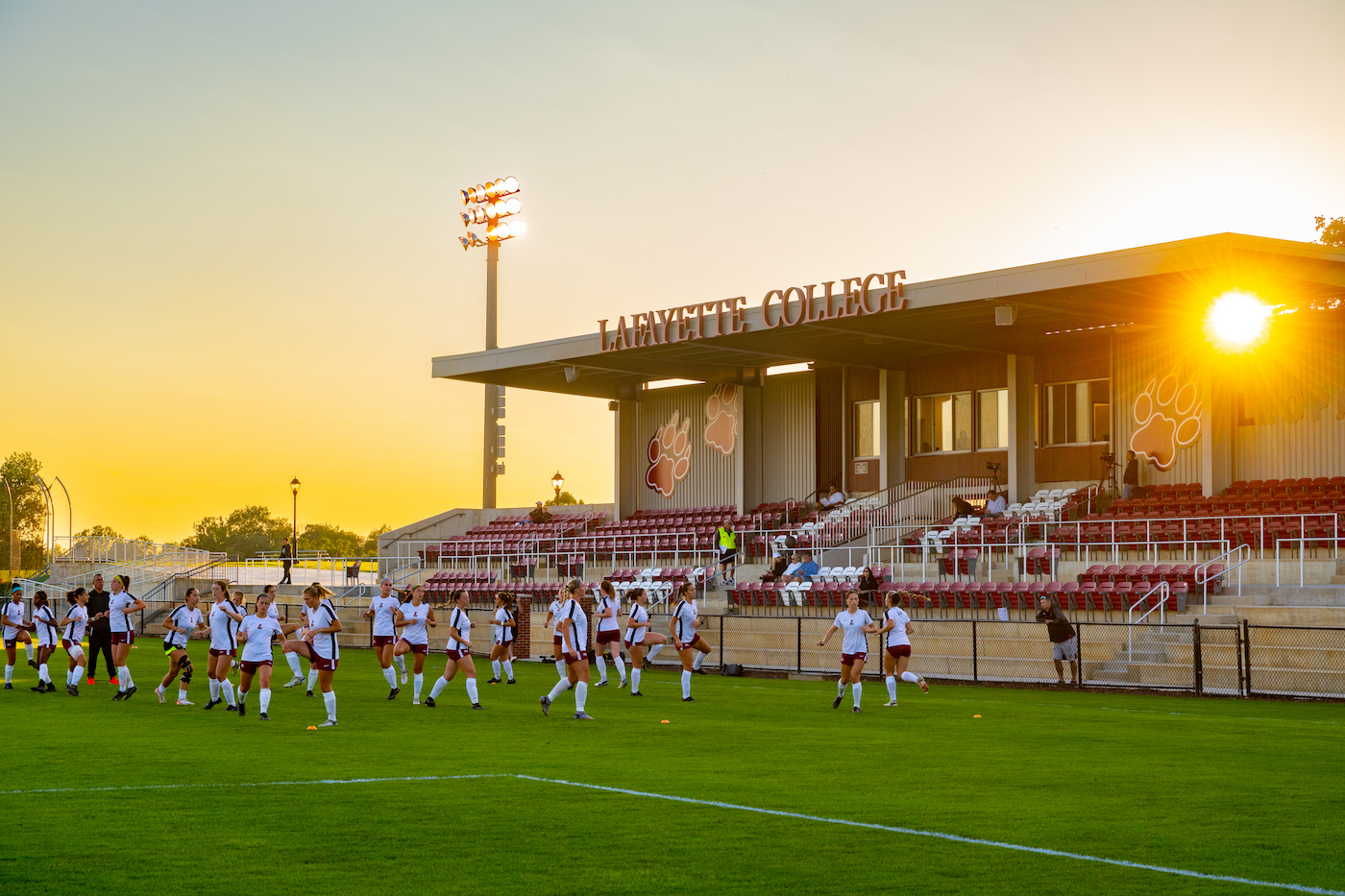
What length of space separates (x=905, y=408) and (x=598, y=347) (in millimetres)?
9668

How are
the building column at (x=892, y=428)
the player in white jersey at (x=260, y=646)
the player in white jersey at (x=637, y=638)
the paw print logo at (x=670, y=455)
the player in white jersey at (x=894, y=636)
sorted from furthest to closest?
the paw print logo at (x=670, y=455) < the building column at (x=892, y=428) < the player in white jersey at (x=637, y=638) < the player in white jersey at (x=894, y=636) < the player in white jersey at (x=260, y=646)

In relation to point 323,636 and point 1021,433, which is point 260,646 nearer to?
point 323,636

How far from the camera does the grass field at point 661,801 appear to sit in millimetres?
8539

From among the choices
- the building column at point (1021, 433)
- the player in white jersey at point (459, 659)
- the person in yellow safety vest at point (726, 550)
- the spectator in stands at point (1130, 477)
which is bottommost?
the player in white jersey at point (459, 659)

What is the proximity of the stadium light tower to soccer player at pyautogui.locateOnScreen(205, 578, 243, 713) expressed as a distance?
38.8m

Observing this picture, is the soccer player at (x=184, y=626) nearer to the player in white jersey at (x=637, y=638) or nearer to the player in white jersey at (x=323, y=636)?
the player in white jersey at (x=323, y=636)

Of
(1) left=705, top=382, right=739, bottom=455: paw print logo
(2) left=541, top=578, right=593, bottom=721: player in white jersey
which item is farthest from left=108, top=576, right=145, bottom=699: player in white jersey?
(1) left=705, top=382, right=739, bottom=455: paw print logo

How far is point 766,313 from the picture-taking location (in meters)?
36.8

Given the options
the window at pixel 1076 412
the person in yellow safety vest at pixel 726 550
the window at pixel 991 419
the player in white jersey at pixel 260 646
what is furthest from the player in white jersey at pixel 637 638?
the window at pixel 991 419

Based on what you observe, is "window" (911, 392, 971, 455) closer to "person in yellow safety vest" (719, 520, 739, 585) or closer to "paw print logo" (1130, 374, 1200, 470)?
"paw print logo" (1130, 374, 1200, 470)

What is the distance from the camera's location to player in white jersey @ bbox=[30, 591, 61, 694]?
79.0 feet

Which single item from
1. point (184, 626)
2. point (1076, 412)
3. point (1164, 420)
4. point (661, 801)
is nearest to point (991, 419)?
point (1076, 412)

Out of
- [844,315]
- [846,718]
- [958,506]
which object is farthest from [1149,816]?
[958,506]

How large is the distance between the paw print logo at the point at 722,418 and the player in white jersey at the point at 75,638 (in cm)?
2491
